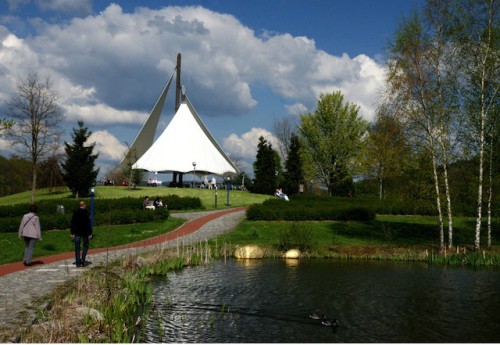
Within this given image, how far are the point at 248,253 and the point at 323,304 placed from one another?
811 cm

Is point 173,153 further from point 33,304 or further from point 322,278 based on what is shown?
point 33,304

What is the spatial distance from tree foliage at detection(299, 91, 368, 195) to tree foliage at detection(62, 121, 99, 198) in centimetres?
2146

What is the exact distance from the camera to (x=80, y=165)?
47406 millimetres

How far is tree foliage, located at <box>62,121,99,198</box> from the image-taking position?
153 feet

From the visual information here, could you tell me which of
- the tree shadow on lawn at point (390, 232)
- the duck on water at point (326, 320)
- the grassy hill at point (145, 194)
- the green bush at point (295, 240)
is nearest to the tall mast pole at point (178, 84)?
the grassy hill at point (145, 194)

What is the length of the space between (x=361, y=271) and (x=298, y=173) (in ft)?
151

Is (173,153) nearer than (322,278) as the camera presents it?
No

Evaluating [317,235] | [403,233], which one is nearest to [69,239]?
[317,235]

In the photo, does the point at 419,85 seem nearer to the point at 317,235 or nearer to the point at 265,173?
the point at 317,235

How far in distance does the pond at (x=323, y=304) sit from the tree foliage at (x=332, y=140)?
112 feet

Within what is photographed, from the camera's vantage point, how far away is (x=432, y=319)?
400 inches

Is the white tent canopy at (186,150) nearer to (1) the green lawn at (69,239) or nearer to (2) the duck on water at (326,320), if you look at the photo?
(1) the green lawn at (69,239)

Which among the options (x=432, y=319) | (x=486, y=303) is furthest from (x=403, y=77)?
(x=432, y=319)

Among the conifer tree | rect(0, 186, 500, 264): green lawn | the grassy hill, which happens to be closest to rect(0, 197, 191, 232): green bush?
rect(0, 186, 500, 264): green lawn
